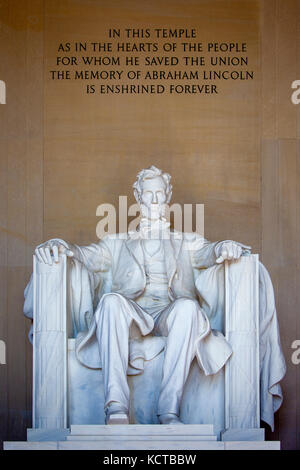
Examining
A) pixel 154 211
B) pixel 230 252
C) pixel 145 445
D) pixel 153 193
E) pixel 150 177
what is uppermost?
pixel 150 177

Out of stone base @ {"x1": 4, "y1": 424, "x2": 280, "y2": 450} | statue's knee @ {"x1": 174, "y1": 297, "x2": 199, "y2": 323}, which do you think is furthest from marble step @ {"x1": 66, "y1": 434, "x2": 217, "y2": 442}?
statue's knee @ {"x1": 174, "y1": 297, "x2": 199, "y2": 323}

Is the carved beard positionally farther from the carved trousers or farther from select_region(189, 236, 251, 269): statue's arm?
the carved trousers

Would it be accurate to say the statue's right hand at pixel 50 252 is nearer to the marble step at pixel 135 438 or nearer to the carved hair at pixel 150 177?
the carved hair at pixel 150 177

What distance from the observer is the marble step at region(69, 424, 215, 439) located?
278 inches

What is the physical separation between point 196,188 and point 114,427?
274 centimetres

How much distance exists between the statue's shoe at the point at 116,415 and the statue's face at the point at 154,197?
60.8 inches

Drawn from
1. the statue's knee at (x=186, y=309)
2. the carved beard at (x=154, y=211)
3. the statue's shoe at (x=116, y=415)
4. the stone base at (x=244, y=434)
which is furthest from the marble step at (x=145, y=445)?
the carved beard at (x=154, y=211)

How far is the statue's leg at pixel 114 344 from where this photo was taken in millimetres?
7395

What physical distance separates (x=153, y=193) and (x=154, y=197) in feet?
0.09

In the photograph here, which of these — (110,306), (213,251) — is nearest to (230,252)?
(213,251)

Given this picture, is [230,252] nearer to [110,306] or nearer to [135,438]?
[110,306]

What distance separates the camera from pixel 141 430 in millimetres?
7066

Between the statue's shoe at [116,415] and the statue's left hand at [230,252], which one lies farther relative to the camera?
the statue's left hand at [230,252]

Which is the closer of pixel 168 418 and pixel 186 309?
pixel 168 418
